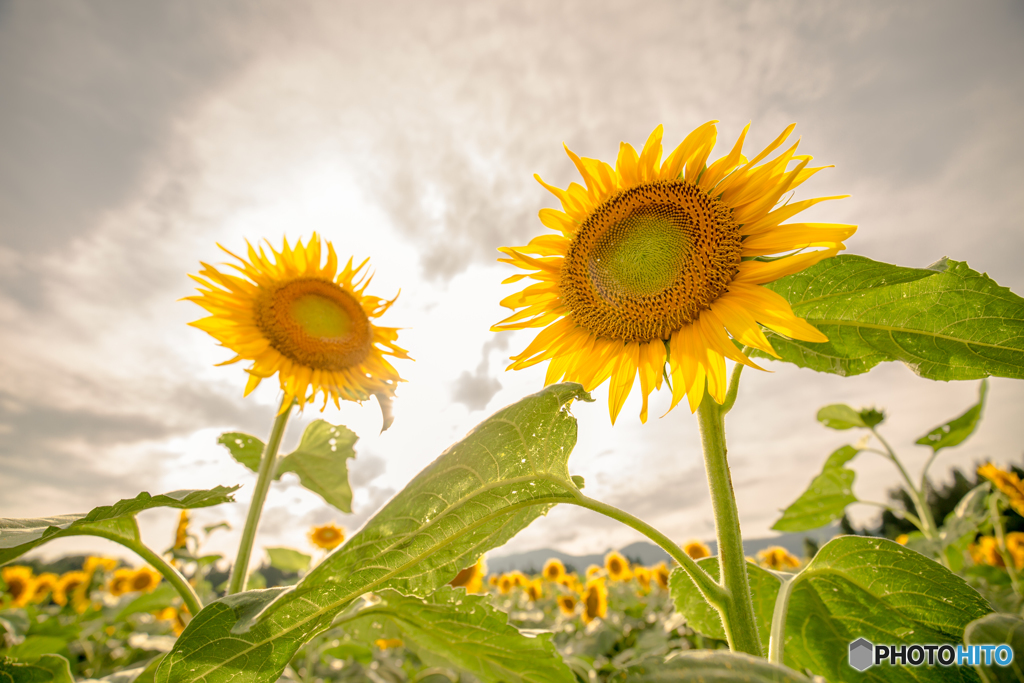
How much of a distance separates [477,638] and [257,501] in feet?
3.94

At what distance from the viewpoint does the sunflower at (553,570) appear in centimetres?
848

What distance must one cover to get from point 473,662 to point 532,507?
2.04 ft

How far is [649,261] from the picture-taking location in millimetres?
1664

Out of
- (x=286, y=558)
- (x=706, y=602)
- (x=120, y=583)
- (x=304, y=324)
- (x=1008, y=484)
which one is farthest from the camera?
(x=120, y=583)

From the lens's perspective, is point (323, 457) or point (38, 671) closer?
point (38, 671)

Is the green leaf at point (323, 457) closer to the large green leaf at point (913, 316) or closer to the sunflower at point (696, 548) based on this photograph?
the large green leaf at point (913, 316)

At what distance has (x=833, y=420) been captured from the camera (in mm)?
3461

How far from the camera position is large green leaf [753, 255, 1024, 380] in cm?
119

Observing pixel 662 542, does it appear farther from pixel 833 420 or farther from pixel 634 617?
pixel 634 617

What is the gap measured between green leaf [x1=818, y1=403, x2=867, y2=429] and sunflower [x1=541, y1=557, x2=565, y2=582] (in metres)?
5.99

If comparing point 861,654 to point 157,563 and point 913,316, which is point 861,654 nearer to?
point 913,316

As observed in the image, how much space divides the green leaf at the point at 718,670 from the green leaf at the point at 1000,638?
0.97 feet

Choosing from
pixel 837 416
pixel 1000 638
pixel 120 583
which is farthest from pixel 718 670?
pixel 120 583

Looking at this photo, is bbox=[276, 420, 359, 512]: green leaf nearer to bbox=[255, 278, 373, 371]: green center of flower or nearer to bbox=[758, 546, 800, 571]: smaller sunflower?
bbox=[255, 278, 373, 371]: green center of flower
